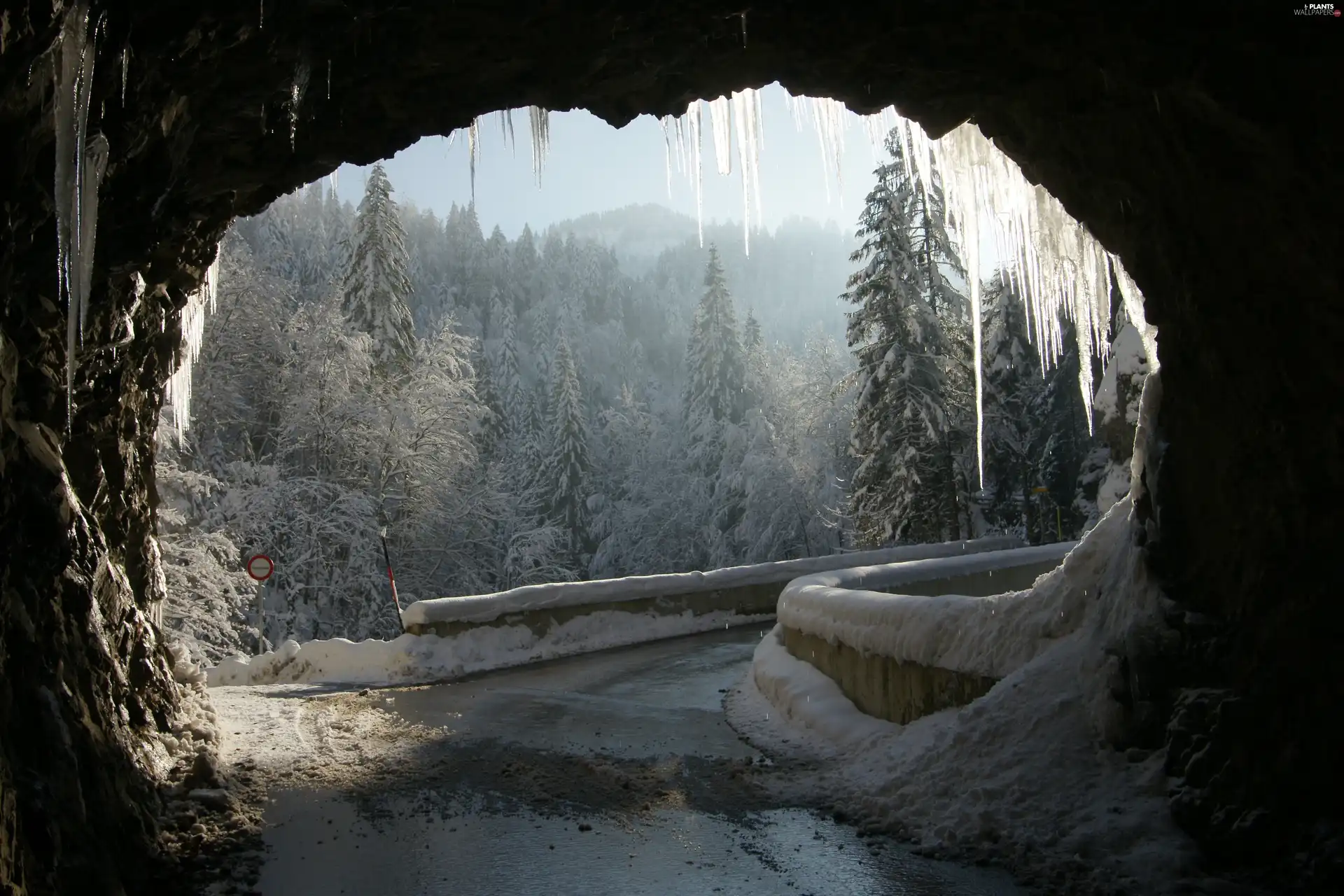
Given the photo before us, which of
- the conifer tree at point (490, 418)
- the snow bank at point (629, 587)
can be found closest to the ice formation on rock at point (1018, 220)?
the snow bank at point (629, 587)

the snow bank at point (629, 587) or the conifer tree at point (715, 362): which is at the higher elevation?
the conifer tree at point (715, 362)

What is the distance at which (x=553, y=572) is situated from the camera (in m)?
37.2

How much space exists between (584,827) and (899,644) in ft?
10.4

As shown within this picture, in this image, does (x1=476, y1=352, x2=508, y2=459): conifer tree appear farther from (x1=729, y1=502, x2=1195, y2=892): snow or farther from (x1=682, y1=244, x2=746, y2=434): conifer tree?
(x1=729, y1=502, x2=1195, y2=892): snow

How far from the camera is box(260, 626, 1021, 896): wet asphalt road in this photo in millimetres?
5246

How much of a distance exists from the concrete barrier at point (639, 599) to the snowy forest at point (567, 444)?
579 centimetres

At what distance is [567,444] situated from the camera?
158 feet

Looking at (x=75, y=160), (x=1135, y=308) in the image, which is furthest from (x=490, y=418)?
(x=75, y=160)

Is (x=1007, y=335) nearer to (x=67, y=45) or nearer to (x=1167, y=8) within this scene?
(x=1167, y=8)

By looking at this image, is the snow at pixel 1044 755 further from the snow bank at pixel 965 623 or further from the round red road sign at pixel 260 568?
the round red road sign at pixel 260 568

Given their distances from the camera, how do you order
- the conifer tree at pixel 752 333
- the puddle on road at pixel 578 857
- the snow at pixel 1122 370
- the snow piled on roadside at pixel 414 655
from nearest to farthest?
the puddle on road at pixel 578 857 < the snow piled on roadside at pixel 414 655 < the snow at pixel 1122 370 < the conifer tree at pixel 752 333

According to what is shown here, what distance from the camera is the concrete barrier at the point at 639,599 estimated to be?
15.0 m

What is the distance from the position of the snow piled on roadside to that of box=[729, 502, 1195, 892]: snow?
7.59 metres

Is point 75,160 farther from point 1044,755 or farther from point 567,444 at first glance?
point 567,444
